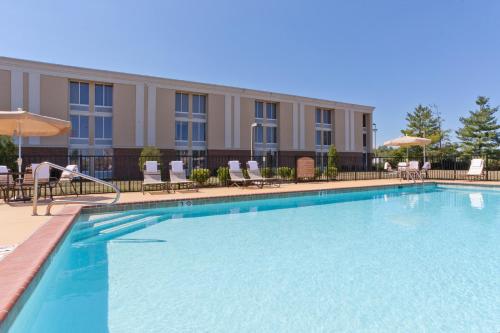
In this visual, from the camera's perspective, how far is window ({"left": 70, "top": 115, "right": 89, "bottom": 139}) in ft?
75.2

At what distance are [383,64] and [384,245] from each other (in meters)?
19.7

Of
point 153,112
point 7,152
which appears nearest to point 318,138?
point 153,112

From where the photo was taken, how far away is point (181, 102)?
87.7ft

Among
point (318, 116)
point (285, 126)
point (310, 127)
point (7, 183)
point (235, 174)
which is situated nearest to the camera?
point (7, 183)

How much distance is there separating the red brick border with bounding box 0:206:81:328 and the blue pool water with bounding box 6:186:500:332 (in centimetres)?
19

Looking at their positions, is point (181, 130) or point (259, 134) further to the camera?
point (259, 134)

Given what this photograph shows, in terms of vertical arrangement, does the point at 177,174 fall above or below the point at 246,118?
below

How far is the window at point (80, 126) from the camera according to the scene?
22.9m

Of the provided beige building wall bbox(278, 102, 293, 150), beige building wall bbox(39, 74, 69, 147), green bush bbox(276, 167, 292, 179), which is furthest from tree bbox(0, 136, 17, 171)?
beige building wall bbox(278, 102, 293, 150)

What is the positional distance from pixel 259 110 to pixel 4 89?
1926cm

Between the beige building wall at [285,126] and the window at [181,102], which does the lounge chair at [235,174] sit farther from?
the beige building wall at [285,126]

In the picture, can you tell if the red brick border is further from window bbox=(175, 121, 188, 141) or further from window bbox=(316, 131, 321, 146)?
window bbox=(316, 131, 321, 146)

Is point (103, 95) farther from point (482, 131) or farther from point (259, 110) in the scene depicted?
point (482, 131)

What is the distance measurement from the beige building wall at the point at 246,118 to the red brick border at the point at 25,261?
2431 cm
